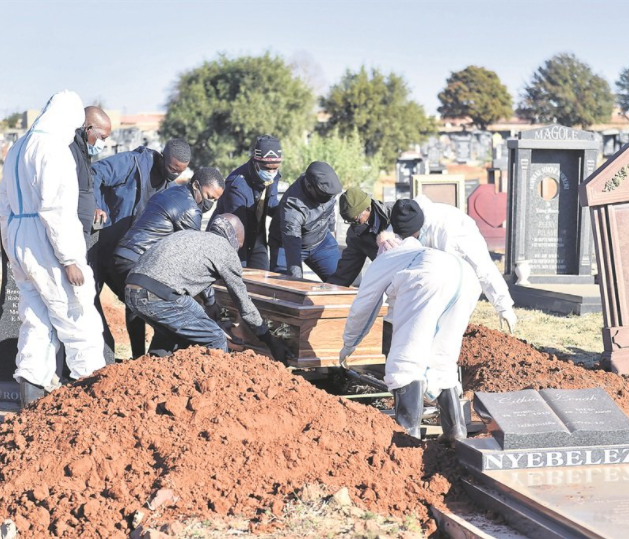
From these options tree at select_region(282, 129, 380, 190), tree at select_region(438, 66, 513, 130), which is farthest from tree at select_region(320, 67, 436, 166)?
tree at select_region(438, 66, 513, 130)

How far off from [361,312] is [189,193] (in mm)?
1639

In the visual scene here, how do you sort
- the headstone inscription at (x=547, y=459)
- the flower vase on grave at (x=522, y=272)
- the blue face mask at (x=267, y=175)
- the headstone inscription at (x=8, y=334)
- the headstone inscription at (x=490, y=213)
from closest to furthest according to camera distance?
the headstone inscription at (x=547, y=459), the headstone inscription at (x=8, y=334), the blue face mask at (x=267, y=175), the flower vase on grave at (x=522, y=272), the headstone inscription at (x=490, y=213)

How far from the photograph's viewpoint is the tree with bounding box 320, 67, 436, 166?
1706 inches

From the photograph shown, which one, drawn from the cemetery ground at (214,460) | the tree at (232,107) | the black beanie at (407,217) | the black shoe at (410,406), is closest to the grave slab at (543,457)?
the cemetery ground at (214,460)

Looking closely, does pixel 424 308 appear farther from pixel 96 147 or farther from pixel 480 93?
pixel 480 93

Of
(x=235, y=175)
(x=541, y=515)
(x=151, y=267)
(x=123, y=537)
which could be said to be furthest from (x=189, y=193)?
(x=541, y=515)

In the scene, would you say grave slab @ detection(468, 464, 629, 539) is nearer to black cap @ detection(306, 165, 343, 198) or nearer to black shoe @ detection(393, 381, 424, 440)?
black shoe @ detection(393, 381, 424, 440)

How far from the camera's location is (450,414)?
499 centimetres

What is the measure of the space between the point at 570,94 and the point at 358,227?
5473cm

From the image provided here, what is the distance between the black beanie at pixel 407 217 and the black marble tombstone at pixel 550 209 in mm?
7506

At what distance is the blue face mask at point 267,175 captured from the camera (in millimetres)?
7492

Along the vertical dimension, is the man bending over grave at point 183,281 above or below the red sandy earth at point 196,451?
above

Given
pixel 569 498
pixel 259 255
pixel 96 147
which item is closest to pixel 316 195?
pixel 259 255

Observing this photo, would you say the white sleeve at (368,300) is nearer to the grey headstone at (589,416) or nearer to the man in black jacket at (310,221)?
the grey headstone at (589,416)
